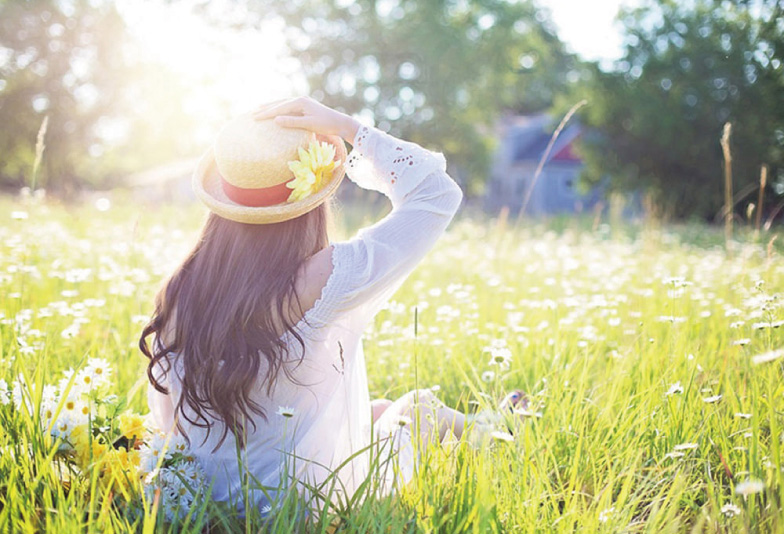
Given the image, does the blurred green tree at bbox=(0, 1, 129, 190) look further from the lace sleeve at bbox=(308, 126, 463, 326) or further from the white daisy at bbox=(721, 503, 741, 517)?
the white daisy at bbox=(721, 503, 741, 517)

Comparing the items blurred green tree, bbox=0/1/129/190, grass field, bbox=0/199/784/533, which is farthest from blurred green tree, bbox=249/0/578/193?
grass field, bbox=0/199/784/533

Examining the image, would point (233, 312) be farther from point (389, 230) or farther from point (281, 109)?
point (281, 109)

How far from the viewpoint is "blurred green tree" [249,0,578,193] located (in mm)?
26391

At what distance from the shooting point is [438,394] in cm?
293

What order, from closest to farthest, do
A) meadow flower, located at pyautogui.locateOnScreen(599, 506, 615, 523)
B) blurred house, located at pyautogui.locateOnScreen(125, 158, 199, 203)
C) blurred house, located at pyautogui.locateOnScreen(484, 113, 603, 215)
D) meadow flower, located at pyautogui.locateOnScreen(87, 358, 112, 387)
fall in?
meadow flower, located at pyautogui.locateOnScreen(599, 506, 615, 523) < meadow flower, located at pyautogui.locateOnScreen(87, 358, 112, 387) < blurred house, located at pyautogui.locateOnScreen(125, 158, 199, 203) < blurred house, located at pyautogui.locateOnScreen(484, 113, 603, 215)

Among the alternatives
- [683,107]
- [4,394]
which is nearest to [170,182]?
[683,107]

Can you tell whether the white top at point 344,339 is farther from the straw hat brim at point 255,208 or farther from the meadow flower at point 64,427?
the meadow flower at point 64,427

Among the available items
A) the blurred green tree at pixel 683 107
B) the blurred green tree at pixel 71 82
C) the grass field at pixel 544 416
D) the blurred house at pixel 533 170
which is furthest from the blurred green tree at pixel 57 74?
the grass field at pixel 544 416

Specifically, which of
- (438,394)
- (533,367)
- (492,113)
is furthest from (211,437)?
(492,113)

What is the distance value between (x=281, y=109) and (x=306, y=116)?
0.08 metres

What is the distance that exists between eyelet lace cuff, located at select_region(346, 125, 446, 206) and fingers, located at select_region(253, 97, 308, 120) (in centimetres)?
19

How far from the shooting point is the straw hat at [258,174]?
1935mm

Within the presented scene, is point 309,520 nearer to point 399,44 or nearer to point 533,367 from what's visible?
point 533,367

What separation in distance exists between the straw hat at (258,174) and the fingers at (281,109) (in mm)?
19
